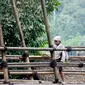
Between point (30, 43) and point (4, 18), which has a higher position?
point (4, 18)

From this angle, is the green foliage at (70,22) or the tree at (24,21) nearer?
the tree at (24,21)

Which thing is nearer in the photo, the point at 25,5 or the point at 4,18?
the point at 4,18

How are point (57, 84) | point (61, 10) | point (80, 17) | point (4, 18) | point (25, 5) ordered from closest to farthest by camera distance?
point (57, 84) < point (4, 18) < point (25, 5) < point (80, 17) < point (61, 10)

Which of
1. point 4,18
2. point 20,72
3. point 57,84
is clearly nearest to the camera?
point 57,84

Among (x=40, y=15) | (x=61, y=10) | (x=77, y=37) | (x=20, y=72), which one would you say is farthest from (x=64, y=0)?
(x=20, y=72)

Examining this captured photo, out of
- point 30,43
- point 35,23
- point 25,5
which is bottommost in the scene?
point 30,43

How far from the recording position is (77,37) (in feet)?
60.6

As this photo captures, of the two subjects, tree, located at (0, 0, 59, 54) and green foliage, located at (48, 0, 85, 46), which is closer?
tree, located at (0, 0, 59, 54)

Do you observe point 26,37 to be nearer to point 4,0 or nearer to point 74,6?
point 4,0

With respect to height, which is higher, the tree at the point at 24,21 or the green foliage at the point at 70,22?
the tree at the point at 24,21

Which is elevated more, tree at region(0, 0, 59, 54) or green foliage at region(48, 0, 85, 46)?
tree at region(0, 0, 59, 54)

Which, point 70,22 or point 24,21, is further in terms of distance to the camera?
point 70,22

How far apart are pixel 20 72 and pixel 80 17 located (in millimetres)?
18135

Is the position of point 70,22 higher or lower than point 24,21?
lower
